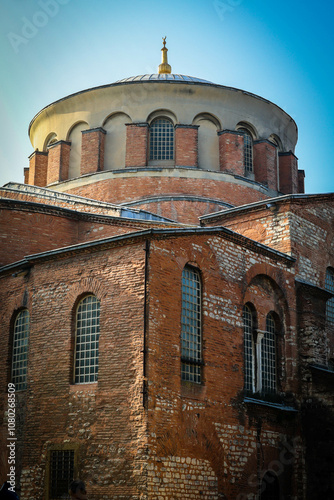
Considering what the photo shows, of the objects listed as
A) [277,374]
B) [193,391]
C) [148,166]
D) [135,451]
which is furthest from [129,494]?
[148,166]

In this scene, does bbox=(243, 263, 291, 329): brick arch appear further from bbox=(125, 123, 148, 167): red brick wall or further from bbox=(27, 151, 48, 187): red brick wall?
bbox=(27, 151, 48, 187): red brick wall

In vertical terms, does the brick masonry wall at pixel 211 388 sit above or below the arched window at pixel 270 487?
above

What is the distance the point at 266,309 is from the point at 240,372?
92.3 inches

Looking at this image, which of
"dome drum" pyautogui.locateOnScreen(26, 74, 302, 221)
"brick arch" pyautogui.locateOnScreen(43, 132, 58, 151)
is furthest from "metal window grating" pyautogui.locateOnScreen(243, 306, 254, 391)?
"brick arch" pyautogui.locateOnScreen(43, 132, 58, 151)

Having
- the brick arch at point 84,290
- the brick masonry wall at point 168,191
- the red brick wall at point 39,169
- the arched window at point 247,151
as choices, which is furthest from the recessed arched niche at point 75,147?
the brick arch at point 84,290

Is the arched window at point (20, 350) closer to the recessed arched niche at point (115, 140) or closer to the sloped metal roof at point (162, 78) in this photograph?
the recessed arched niche at point (115, 140)

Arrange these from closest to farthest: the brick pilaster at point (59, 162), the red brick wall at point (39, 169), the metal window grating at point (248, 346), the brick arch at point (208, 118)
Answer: the metal window grating at point (248, 346)
the brick arch at point (208, 118)
the brick pilaster at point (59, 162)
the red brick wall at point (39, 169)

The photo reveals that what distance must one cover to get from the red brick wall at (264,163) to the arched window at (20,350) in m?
13.3

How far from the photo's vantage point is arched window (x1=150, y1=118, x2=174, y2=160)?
27297 millimetres

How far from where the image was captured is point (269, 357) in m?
18.9

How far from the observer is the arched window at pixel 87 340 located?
15953 millimetres

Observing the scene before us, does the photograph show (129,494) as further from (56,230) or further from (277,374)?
(56,230)

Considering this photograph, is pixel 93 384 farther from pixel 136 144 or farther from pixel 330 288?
pixel 136 144

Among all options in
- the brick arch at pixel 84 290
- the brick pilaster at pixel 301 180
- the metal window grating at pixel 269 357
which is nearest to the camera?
the brick arch at pixel 84 290
